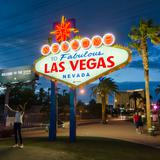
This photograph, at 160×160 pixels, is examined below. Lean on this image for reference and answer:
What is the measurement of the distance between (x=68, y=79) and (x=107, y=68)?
2.50 metres

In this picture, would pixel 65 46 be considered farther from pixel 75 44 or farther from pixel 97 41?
pixel 97 41

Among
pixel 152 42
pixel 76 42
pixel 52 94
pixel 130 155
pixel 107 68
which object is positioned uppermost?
pixel 152 42

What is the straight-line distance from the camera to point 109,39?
15875 mm

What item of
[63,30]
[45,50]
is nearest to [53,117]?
[45,50]

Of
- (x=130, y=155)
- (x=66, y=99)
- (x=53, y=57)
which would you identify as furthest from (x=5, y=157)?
(x=66, y=99)

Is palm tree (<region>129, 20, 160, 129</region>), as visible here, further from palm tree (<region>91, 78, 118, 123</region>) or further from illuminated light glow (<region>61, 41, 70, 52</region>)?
palm tree (<region>91, 78, 118, 123</region>)

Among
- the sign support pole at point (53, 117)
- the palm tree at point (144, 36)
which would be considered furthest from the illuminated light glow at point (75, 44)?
the palm tree at point (144, 36)

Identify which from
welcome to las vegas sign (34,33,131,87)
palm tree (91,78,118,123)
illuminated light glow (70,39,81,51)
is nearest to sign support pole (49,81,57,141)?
welcome to las vegas sign (34,33,131,87)

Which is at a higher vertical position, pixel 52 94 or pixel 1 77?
pixel 1 77

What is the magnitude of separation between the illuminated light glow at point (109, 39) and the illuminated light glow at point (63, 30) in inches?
91.3

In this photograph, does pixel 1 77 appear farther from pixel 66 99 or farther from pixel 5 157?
pixel 66 99

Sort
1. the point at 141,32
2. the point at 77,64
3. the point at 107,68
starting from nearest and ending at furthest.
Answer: the point at 107,68 < the point at 77,64 < the point at 141,32

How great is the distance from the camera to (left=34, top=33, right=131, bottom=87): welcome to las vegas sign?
15.6 metres

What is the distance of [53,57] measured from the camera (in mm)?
17562
